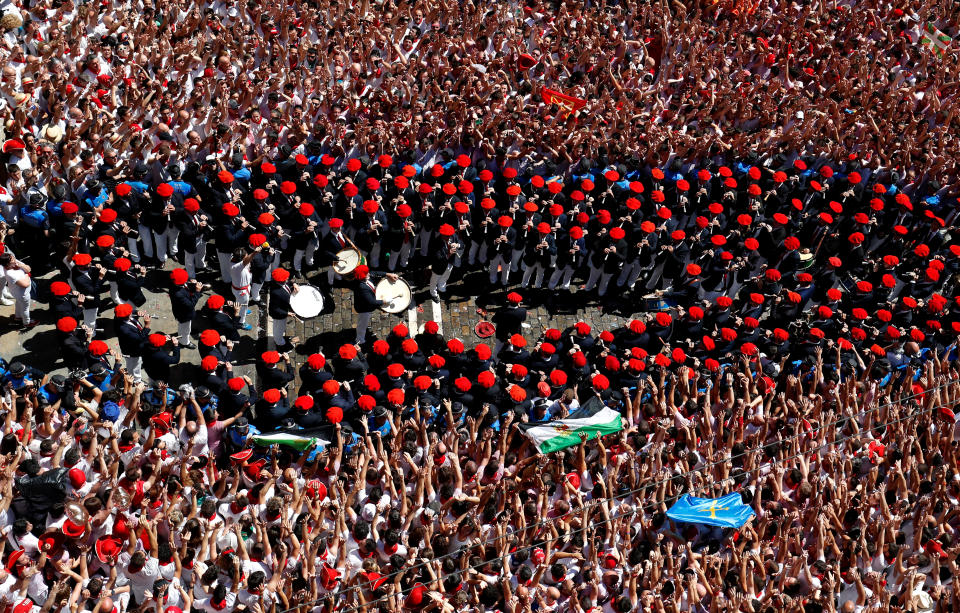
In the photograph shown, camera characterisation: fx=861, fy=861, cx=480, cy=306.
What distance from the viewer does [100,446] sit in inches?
421

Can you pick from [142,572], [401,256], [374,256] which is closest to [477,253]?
[401,256]

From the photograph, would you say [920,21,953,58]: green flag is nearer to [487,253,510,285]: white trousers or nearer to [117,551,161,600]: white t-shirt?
[487,253,510,285]: white trousers

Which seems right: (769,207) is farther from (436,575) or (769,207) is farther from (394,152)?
(436,575)

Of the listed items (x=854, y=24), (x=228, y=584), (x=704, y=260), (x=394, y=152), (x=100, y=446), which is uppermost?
(x=854, y=24)

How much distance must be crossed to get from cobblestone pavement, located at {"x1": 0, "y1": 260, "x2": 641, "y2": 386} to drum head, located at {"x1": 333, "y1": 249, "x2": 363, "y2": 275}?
1.02 meters

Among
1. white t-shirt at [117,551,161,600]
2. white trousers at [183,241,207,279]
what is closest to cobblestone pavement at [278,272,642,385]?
white trousers at [183,241,207,279]

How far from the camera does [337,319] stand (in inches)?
606

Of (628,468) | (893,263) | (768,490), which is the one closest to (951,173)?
(893,263)

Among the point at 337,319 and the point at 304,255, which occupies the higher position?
the point at 304,255

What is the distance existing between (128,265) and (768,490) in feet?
32.3

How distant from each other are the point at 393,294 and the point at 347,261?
1.06 m

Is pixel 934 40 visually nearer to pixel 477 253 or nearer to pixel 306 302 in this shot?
pixel 477 253

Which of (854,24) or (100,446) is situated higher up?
(854,24)

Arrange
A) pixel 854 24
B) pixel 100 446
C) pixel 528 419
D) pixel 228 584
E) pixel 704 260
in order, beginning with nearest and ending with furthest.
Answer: pixel 228 584 < pixel 100 446 < pixel 528 419 < pixel 704 260 < pixel 854 24
